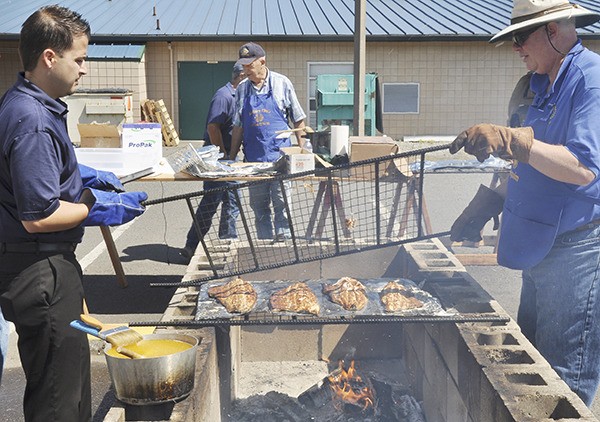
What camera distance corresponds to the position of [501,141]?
2.95m

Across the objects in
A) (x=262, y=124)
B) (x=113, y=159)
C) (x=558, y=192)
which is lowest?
(x=113, y=159)

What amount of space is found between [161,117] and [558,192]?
54.3 ft

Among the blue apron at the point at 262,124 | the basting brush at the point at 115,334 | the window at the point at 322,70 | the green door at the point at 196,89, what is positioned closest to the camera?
the basting brush at the point at 115,334

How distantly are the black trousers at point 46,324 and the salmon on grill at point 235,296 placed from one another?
904 mm

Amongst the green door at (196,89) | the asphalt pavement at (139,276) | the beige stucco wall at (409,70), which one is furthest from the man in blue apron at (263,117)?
the green door at (196,89)

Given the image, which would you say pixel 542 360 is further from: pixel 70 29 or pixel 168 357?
pixel 70 29

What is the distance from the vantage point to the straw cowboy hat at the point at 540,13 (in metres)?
3.01

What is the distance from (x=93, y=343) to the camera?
17.9 feet

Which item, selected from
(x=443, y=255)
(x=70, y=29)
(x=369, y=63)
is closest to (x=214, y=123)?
(x=443, y=255)

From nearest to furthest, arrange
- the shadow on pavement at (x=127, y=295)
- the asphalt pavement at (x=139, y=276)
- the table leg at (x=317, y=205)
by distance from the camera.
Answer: the asphalt pavement at (x=139, y=276) → the shadow on pavement at (x=127, y=295) → the table leg at (x=317, y=205)

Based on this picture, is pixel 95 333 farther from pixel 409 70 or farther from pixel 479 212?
pixel 409 70

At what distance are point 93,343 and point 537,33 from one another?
3.99m

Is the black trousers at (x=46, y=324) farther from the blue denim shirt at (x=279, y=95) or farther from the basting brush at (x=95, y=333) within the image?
the blue denim shirt at (x=279, y=95)

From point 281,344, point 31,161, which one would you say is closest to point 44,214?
point 31,161
